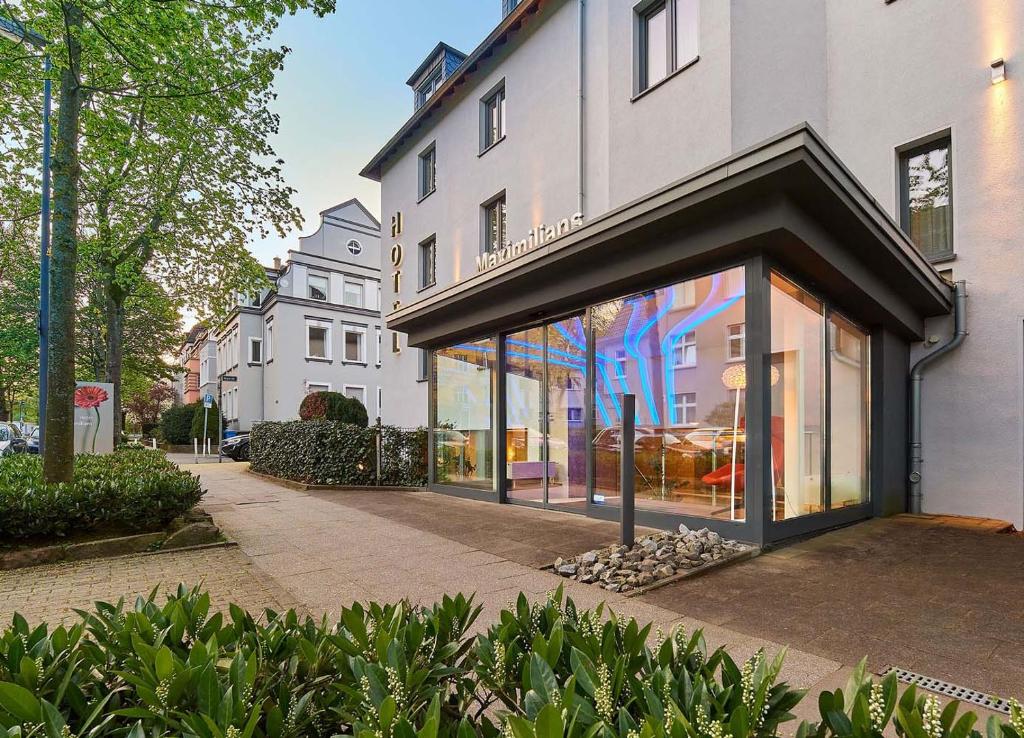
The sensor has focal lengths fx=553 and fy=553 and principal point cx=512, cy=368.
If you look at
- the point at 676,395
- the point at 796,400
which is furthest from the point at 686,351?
the point at 796,400

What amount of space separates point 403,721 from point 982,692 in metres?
3.07

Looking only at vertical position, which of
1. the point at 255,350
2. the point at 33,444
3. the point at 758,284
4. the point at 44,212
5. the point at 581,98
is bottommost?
the point at 33,444

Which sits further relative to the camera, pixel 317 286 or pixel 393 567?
pixel 317 286

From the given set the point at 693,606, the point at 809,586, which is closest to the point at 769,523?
the point at 809,586

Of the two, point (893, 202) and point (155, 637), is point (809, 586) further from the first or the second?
point (893, 202)

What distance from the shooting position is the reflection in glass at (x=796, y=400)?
5848 millimetres

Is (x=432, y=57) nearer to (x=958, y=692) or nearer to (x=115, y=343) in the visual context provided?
(x=115, y=343)

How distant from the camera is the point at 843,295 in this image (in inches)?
260

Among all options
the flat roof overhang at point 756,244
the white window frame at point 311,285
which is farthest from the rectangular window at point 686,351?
the white window frame at point 311,285

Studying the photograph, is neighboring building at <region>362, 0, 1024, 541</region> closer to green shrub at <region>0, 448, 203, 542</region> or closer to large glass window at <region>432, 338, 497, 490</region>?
large glass window at <region>432, 338, 497, 490</region>

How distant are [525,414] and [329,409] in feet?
31.0

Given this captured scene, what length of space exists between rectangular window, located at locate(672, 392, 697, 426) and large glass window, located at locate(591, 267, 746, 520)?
0.01 m

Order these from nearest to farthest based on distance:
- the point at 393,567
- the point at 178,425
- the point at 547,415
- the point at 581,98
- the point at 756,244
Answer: the point at 393,567
the point at 756,244
the point at 547,415
the point at 581,98
the point at 178,425

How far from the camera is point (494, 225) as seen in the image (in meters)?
13.7
